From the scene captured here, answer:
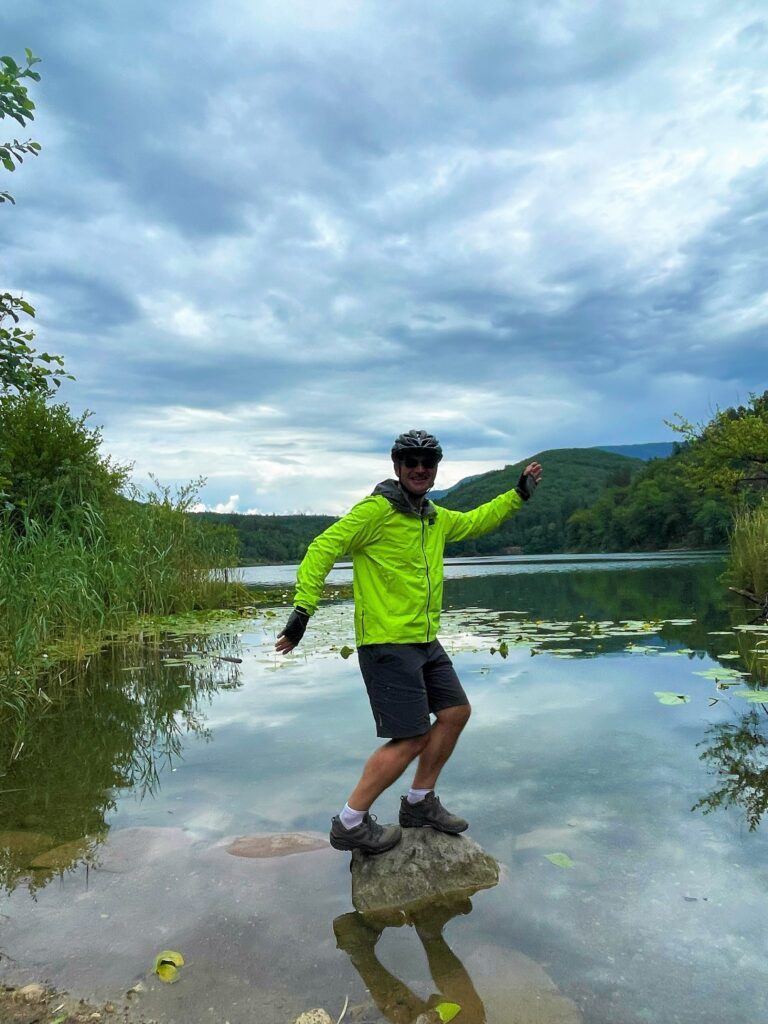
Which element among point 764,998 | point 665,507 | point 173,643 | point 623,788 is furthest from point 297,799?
point 665,507

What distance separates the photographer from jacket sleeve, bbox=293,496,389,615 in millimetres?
3307

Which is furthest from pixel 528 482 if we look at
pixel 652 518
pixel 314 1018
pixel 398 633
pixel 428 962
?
pixel 652 518

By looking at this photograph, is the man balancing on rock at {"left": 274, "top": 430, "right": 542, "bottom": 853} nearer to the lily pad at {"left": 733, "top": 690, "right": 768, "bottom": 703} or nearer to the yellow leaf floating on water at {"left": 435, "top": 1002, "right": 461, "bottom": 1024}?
the yellow leaf floating on water at {"left": 435, "top": 1002, "right": 461, "bottom": 1024}

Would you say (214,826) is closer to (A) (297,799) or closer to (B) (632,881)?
(A) (297,799)

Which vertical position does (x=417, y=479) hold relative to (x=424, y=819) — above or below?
above

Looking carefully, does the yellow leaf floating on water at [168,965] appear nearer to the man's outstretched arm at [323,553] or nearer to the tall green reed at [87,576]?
the man's outstretched arm at [323,553]

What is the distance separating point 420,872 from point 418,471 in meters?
1.84

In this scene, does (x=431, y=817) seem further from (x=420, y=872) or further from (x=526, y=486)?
(x=526, y=486)

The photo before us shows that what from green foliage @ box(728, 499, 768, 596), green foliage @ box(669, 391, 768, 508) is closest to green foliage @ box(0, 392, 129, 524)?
green foliage @ box(728, 499, 768, 596)

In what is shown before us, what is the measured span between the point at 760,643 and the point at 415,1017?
24.5ft

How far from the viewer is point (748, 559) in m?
13.5

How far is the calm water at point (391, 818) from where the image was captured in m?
2.38

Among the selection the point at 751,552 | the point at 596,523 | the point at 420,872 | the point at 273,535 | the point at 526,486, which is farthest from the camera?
the point at 596,523

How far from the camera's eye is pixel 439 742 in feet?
11.4
